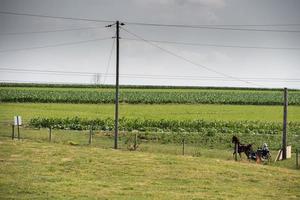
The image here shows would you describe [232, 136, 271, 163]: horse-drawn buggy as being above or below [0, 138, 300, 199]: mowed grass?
above

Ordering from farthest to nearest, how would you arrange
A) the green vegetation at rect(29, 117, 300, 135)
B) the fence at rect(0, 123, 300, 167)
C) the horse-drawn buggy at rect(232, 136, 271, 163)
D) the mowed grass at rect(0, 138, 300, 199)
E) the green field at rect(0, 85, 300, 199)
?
1. the green vegetation at rect(29, 117, 300, 135)
2. the fence at rect(0, 123, 300, 167)
3. the horse-drawn buggy at rect(232, 136, 271, 163)
4. the green field at rect(0, 85, 300, 199)
5. the mowed grass at rect(0, 138, 300, 199)

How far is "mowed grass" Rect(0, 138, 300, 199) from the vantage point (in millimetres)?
21016

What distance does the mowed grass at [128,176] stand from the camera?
68.9ft

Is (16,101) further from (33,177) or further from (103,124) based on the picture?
(33,177)

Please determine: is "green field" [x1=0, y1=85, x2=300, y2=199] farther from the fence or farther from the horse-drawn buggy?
the horse-drawn buggy

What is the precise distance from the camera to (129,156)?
3048cm

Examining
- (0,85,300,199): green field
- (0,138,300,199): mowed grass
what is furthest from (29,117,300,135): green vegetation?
(0,138,300,199): mowed grass

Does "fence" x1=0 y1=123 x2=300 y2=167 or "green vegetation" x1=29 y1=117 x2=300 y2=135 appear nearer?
"fence" x1=0 y1=123 x2=300 y2=167

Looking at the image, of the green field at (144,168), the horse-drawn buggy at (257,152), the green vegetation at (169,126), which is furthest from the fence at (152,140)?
the horse-drawn buggy at (257,152)

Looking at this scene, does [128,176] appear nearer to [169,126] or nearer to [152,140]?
[152,140]

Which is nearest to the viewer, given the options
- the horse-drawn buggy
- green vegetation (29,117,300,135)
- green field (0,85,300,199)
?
green field (0,85,300,199)

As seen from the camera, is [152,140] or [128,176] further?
[152,140]

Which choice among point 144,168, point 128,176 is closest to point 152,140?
point 144,168

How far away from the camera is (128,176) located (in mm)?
24938
